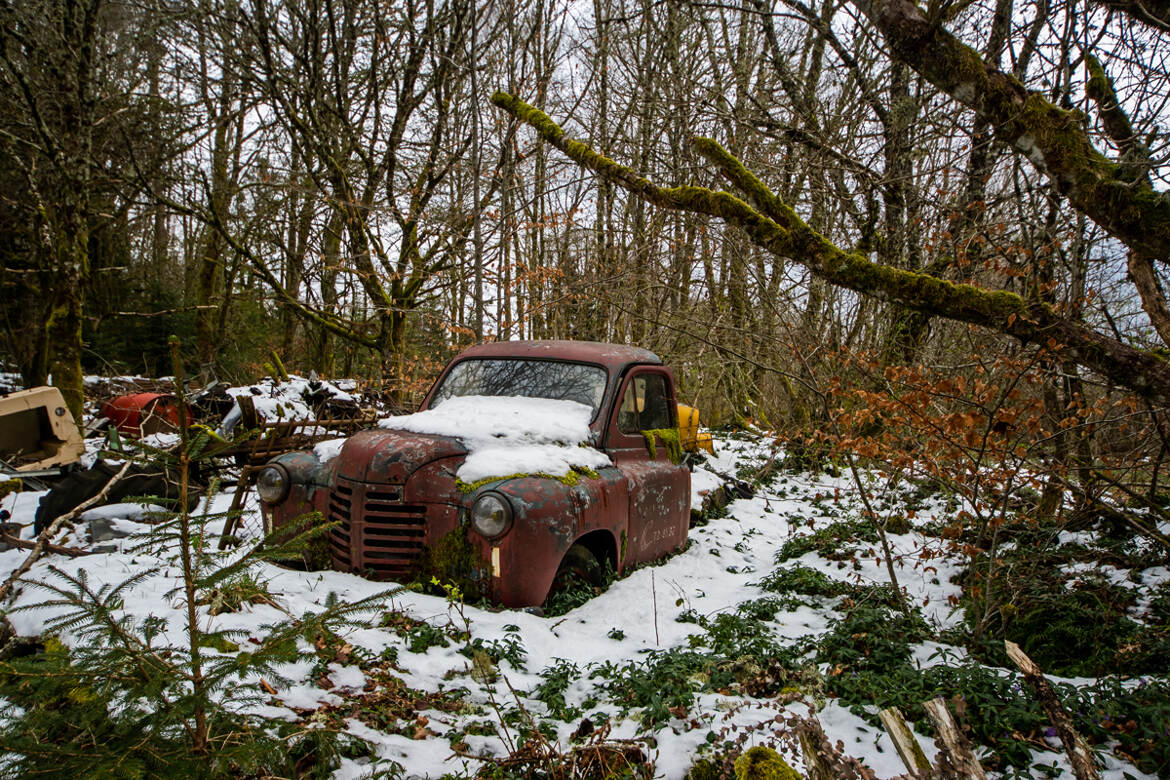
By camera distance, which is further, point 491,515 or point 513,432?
point 513,432

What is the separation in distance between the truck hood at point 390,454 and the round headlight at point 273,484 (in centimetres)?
43

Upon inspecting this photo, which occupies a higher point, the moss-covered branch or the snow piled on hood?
the moss-covered branch

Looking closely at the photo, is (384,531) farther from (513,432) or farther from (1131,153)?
(1131,153)

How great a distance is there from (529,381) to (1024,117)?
3.60 metres

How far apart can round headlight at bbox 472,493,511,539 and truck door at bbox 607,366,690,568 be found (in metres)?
1.28

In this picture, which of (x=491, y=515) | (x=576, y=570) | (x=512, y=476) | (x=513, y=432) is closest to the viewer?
(x=491, y=515)

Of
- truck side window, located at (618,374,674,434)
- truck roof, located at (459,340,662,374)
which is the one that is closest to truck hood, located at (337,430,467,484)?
truck roof, located at (459,340,662,374)

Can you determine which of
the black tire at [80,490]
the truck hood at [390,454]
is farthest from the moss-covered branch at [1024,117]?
the black tire at [80,490]

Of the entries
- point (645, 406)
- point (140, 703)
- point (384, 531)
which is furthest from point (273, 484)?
point (645, 406)

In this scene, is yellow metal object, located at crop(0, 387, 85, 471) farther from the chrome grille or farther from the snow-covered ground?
the chrome grille

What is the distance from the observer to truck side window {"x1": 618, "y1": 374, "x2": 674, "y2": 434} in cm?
514

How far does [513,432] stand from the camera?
440 cm

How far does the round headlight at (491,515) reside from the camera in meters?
3.65

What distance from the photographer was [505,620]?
363cm
